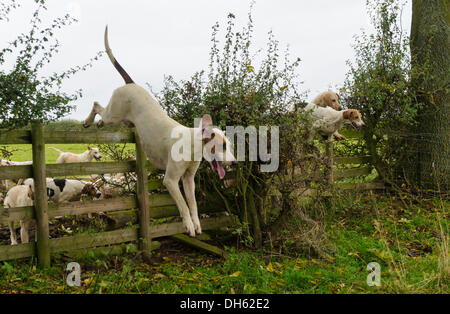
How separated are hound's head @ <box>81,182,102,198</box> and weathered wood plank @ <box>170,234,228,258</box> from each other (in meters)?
1.40

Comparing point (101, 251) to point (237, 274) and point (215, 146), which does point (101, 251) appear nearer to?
point (237, 274)

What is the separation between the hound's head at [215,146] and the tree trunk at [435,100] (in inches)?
289

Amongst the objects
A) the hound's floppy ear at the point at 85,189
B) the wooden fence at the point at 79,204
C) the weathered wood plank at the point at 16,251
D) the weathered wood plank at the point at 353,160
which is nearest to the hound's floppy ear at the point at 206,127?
the wooden fence at the point at 79,204

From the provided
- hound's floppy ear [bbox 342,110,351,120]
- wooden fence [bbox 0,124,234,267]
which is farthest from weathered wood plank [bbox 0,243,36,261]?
hound's floppy ear [bbox 342,110,351,120]

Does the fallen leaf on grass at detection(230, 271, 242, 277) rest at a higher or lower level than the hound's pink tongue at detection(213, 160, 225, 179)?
lower

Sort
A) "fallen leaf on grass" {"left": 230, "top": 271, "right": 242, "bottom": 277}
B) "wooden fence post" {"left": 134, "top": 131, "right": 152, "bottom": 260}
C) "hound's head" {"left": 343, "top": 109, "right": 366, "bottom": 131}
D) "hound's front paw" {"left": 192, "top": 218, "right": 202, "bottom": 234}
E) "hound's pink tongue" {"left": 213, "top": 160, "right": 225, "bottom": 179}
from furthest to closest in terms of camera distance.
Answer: "hound's head" {"left": 343, "top": 109, "right": 366, "bottom": 131} → "wooden fence post" {"left": 134, "top": 131, "right": 152, "bottom": 260} → "fallen leaf on grass" {"left": 230, "top": 271, "right": 242, "bottom": 277} → "hound's front paw" {"left": 192, "top": 218, "right": 202, "bottom": 234} → "hound's pink tongue" {"left": 213, "top": 160, "right": 225, "bottom": 179}

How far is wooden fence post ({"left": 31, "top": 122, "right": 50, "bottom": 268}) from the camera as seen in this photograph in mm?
5117

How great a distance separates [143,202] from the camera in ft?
19.4

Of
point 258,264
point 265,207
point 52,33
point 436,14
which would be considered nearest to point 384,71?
point 436,14

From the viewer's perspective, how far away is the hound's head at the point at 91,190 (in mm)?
6531

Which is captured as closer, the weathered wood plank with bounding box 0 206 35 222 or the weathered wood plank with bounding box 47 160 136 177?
the weathered wood plank with bounding box 0 206 35 222

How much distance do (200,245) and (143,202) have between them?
1.11 meters

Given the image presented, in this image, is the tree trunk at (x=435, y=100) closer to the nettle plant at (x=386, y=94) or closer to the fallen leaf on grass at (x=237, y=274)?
the nettle plant at (x=386, y=94)

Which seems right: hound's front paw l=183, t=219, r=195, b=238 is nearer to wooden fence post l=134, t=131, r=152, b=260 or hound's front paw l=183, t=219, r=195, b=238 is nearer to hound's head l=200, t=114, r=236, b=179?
hound's head l=200, t=114, r=236, b=179
